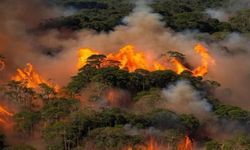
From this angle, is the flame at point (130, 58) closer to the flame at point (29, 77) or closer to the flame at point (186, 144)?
the flame at point (29, 77)

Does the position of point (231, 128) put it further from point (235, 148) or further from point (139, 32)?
point (139, 32)

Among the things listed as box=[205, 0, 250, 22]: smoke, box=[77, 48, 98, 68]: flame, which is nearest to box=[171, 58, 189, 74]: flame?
box=[77, 48, 98, 68]: flame

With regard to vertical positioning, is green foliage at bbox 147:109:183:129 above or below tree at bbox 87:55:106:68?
below

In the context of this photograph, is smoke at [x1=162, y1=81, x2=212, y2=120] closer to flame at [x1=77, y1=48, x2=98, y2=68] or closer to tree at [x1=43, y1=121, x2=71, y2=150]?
tree at [x1=43, y1=121, x2=71, y2=150]

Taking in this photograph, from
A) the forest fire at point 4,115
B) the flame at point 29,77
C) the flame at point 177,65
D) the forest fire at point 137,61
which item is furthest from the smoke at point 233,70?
the forest fire at point 4,115

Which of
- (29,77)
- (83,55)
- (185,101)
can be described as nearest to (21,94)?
(29,77)
